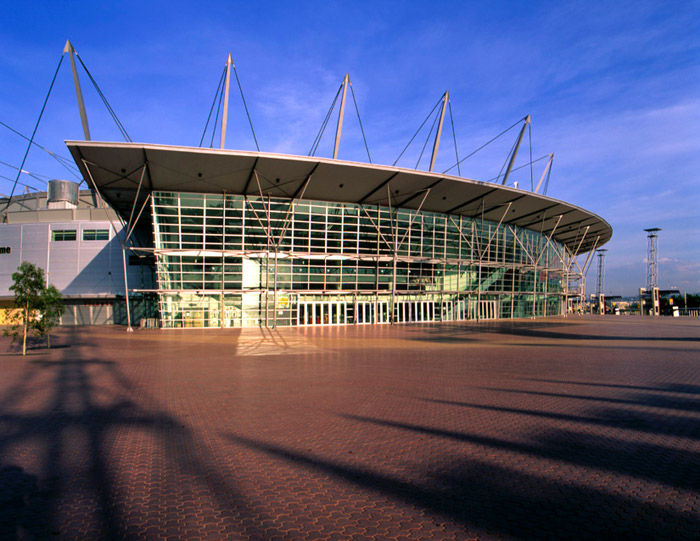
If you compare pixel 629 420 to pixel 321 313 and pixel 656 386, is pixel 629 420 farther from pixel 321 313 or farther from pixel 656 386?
pixel 321 313

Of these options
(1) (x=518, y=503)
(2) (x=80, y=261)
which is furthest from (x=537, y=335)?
(2) (x=80, y=261)

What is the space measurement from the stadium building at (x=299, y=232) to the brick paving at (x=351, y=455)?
1701cm

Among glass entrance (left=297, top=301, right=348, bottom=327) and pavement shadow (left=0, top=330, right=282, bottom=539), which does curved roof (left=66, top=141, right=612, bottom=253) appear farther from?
pavement shadow (left=0, top=330, right=282, bottom=539)

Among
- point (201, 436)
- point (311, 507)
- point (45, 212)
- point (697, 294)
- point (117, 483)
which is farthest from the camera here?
Result: point (697, 294)

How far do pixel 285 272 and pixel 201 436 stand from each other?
2482 cm

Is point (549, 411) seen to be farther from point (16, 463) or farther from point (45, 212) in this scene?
point (45, 212)

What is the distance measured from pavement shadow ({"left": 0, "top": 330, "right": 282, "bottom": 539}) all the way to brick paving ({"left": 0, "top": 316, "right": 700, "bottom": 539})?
0.08ft

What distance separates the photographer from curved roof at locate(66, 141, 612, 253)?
22.9 metres

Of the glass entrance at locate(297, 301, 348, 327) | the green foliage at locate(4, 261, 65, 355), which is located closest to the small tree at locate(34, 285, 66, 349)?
the green foliage at locate(4, 261, 65, 355)

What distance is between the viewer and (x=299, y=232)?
101 feet

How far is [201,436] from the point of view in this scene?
5984 millimetres

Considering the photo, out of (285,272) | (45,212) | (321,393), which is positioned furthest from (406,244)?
(45,212)

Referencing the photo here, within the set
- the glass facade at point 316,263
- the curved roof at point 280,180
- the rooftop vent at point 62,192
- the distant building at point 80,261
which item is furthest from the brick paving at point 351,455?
the rooftop vent at point 62,192

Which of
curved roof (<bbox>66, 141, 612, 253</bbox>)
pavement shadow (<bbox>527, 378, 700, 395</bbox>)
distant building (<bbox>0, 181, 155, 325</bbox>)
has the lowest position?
pavement shadow (<bbox>527, 378, 700, 395</bbox>)
